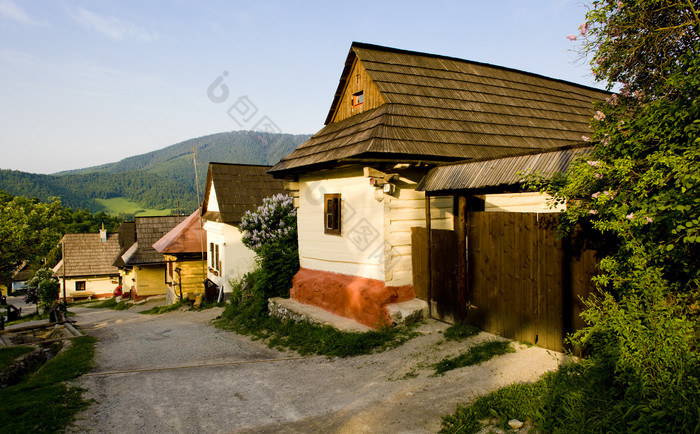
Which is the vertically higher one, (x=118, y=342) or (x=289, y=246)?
(x=289, y=246)

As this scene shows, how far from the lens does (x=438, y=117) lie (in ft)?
33.8

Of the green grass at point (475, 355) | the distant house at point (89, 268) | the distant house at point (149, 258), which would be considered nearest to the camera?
the green grass at point (475, 355)

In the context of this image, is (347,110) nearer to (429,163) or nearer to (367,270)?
(429,163)

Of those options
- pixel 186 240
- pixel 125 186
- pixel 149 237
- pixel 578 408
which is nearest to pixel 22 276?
pixel 149 237

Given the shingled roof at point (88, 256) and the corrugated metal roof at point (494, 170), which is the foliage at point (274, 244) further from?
the shingled roof at point (88, 256)

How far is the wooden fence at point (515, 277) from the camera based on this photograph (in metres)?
5.77

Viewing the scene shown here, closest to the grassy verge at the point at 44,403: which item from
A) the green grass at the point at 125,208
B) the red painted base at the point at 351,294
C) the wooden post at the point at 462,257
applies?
the red painted base at the point at 351,294

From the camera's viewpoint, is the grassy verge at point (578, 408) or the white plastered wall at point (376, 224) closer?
the grassy verge at point (578, 408)

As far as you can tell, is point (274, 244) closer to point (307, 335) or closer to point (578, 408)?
point (307, 335)

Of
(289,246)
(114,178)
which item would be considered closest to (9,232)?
(289,246)

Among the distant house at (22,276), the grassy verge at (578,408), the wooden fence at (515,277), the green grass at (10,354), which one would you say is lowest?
the distant house at (22,276)

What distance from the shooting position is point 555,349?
5.93m

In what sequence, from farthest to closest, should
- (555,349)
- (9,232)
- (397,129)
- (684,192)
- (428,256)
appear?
1. (9,232)
2. (397,129)
3. (428,256)
4. (555,349)
5. (684,192)

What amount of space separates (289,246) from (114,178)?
A: 203 m
